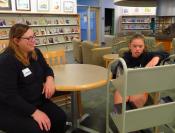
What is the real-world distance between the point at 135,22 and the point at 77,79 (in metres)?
10.9

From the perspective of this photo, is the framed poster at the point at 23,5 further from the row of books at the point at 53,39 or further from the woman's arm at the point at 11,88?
the woman's arm at the point at 11,88

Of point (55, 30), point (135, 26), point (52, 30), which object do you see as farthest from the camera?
point (135, 26)

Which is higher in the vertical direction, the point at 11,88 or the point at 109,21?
the point at 109,21

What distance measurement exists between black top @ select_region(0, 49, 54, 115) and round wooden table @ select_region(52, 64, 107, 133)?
20cm

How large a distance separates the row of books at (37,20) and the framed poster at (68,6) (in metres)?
0.35

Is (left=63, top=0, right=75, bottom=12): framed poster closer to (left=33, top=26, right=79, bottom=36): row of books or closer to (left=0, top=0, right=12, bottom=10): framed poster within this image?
(left=33, top=26, right=79, bottom=36): row of books

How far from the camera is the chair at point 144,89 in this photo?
1477 millimetres

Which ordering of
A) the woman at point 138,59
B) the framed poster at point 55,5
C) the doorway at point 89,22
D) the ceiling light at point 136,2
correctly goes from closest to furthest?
the woman at point 138,59 → the ceiling light at point 136,2 → the framed poster at point 55,5 → the doorway at point 89,22

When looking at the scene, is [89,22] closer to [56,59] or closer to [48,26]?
[48,26]

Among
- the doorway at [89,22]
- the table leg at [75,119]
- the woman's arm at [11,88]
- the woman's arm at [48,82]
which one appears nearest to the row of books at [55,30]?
the doorway at [89,22]

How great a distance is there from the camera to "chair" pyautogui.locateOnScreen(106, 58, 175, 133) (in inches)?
58.1

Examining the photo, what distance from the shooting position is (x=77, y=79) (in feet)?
6.43

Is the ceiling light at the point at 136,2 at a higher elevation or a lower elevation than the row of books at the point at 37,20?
higher

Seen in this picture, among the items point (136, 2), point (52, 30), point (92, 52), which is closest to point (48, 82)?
point (92, 52)
